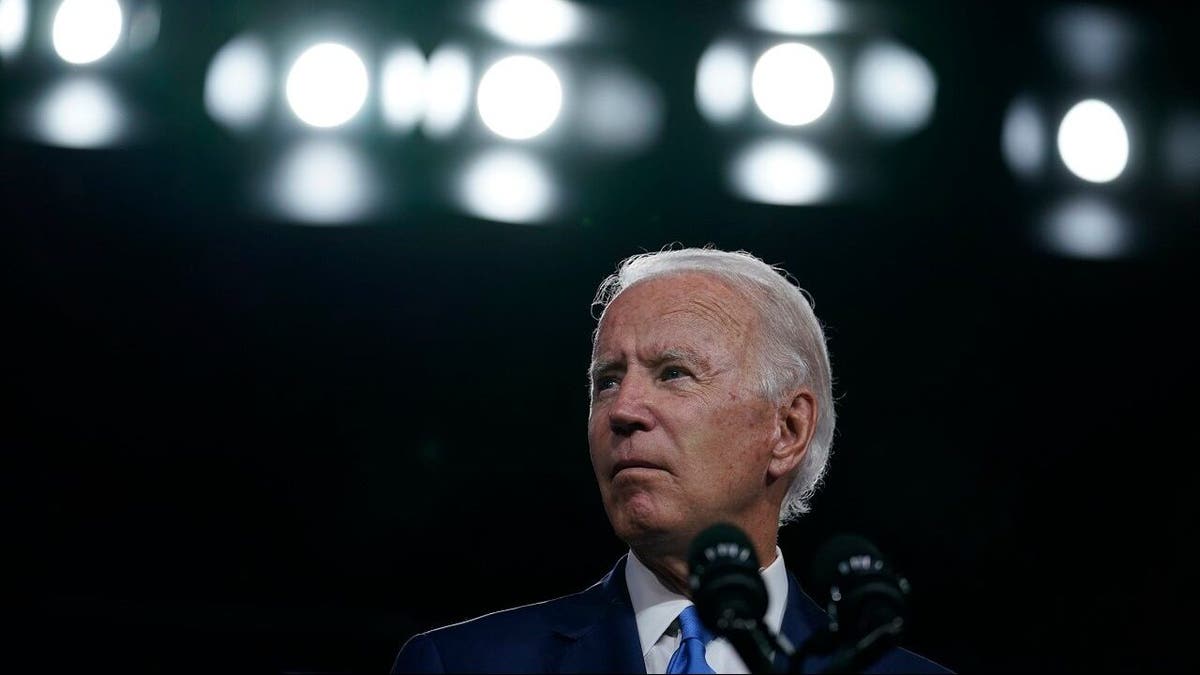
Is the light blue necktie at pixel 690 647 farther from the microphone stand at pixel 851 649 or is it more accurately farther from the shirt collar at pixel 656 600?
the microphone stand at pixel 851 649

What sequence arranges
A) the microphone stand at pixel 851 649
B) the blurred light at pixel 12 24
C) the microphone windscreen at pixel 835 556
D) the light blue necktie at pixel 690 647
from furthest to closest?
the blurred light at pixel 12 24
the light blue necktie at pixel 690 647
the microphone windscreen at pixel 835 556
the microphone stand at pixel 851 649

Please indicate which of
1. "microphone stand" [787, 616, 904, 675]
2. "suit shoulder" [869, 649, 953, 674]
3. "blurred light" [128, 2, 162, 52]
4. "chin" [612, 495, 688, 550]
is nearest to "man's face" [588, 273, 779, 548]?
"chin" [612, 495, 688, 550]

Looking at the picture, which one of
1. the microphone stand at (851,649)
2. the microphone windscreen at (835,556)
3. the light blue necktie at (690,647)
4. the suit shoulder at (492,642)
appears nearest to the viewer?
the microphone stand at (851,649)

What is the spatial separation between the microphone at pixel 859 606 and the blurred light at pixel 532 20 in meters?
2.28

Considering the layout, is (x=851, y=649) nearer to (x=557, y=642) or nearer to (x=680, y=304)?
(x=557, y=642)

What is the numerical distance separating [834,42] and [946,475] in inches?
55.7

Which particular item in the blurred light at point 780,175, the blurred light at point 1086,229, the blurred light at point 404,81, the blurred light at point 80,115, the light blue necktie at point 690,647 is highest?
the blurred light at point 404,81

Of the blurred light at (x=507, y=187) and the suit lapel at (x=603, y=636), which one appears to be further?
the blurred light at (x=507, y=187)

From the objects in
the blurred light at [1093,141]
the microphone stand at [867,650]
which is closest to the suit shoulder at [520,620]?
the microphone stand at [867,650]

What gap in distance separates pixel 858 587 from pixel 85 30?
2.87 meters

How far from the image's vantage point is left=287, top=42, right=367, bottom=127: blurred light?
12.1 ft

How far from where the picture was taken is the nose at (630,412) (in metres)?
2.38

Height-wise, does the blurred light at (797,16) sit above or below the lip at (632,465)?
above

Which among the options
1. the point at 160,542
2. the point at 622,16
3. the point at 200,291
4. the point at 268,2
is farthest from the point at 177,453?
the point at 622,16
